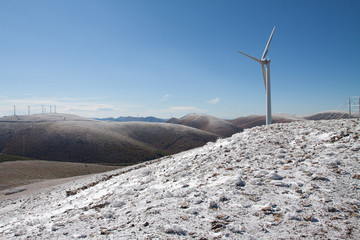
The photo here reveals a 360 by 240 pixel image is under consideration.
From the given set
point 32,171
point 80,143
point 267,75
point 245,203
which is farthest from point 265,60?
point 80,143

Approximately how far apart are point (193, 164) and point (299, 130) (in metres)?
7.35

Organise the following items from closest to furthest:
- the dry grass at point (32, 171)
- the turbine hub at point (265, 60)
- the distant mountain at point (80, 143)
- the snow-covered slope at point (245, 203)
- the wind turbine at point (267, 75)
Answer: the snow-covered slope at point (245, 203) < the wind turbine at point (267, 75) < the turbine hub at point (265, 60) < the dry grass at point (32, 171) < the distant mountain at point (80, 143)

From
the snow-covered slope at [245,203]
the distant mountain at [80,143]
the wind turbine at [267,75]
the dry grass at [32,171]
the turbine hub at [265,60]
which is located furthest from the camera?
the distant mountain at [80,143]

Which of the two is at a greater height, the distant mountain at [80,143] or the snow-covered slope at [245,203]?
the snow-covered slope at [245,203]

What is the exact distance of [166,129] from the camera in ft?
472

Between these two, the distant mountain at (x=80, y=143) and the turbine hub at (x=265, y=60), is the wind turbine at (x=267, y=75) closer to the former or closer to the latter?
the turbine hub at (x=265, y=60)

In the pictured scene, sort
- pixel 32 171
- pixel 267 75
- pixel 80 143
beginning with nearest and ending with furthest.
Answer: pixel 267 75 → pixel 32 171 → pixel 80 143

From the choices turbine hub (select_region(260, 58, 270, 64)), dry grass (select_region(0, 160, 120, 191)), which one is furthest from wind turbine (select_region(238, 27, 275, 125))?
dry grass (select_region(0, 160, 120, 191))

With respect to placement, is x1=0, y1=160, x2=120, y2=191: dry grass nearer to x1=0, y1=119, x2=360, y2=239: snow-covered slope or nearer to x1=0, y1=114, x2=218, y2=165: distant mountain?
x1=0, y1=114, x2=218, y2=165: distant mountain

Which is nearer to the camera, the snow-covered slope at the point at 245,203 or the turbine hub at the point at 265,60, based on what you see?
the snow-covered slope at the point at 245,203

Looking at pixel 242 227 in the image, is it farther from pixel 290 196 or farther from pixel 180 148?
pixel 180 148

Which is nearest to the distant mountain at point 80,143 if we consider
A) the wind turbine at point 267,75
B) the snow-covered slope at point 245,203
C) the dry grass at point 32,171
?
the dry grass at point 32,171

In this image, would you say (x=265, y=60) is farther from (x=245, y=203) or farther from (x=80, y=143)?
(x=80, y=143)

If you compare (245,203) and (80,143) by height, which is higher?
(245,203)
